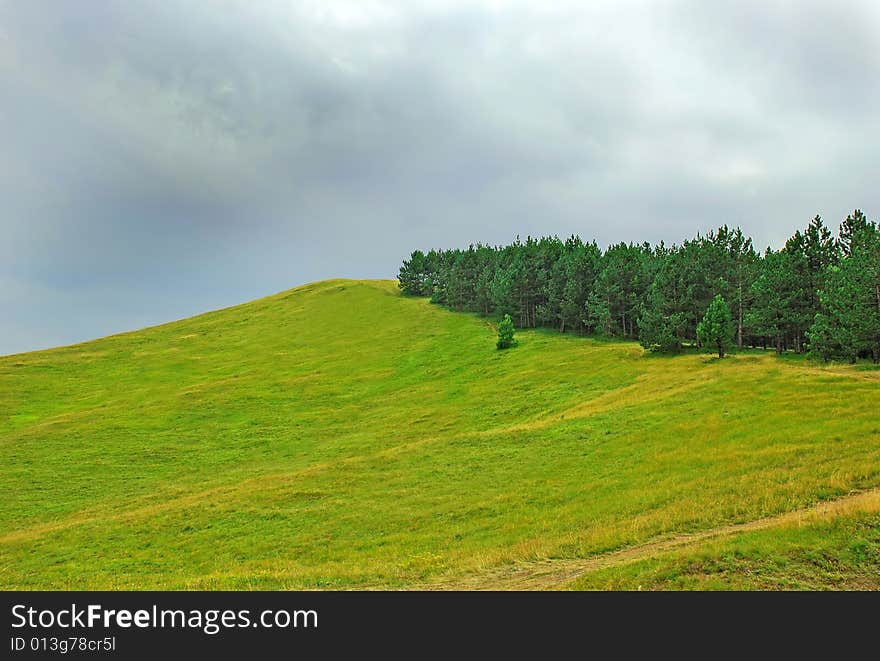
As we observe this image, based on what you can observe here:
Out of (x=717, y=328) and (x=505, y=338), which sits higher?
(x=505, y=338)

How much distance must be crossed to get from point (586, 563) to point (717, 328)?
50.4 meters

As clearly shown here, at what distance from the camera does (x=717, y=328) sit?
59.7 m

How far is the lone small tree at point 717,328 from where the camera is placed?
5997 centimetres

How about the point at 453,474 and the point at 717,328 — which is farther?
the point at 717,328

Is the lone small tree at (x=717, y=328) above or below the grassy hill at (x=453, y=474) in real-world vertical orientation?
above

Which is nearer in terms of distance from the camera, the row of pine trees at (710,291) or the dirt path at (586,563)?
the dirt path at (586,563)

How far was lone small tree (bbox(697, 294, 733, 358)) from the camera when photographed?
197ft

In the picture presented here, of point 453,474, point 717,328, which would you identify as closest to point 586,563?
point 453,474

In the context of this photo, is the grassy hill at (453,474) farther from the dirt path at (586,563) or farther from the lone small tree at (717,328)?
the lone small tree at (717,328)

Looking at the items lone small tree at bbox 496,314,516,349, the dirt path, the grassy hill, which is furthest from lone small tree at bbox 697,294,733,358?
the dirt path

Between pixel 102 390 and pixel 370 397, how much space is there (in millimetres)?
49804

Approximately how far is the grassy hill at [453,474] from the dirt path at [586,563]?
17 centimetres

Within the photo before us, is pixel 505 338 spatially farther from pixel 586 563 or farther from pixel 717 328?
pixel 586 563

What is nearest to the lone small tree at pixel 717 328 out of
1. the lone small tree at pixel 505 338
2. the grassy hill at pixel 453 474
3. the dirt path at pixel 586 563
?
the grassy hill at pixel 453 474
